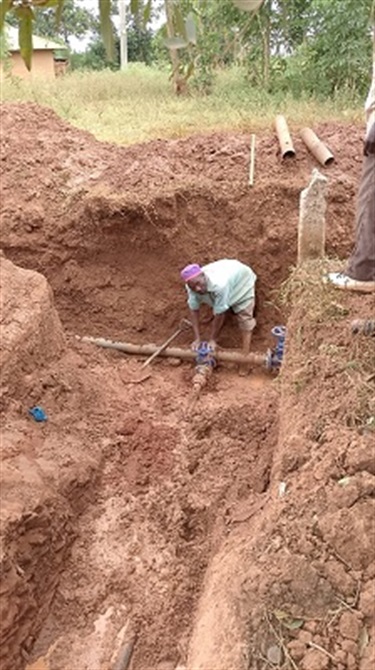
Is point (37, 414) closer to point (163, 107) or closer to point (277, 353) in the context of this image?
point (277, 353)

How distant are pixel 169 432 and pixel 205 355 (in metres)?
1.34

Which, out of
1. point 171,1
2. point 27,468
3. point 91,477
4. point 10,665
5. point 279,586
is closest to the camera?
point 171,1

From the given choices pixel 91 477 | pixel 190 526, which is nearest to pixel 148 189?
pixel 91 477

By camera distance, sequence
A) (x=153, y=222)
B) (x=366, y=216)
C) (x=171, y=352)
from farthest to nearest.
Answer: (x=153, y=222) < (x=171, y=352) < (x=366, y=216)

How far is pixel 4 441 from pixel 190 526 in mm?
1588

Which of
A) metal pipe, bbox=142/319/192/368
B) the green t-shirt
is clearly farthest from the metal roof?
metal pipe, bbox=142/319/192/368

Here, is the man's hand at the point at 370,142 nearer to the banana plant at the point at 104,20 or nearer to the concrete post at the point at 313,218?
the concrete post at the point at 313,218

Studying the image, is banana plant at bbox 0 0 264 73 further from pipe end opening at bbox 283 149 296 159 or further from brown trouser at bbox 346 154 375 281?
pipe end opening at bbox 283 149 296 159

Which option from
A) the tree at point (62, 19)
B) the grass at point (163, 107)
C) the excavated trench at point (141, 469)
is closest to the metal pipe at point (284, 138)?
the grass at point (163, 107)

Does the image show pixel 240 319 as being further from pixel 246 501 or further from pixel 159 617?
pixel 159 617

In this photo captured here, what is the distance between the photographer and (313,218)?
548cm

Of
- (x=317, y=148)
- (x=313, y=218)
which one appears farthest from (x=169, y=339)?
(x=317, y=148)

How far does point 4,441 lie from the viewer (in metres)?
4.97

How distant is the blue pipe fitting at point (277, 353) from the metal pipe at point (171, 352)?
82 millimetres
